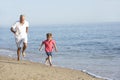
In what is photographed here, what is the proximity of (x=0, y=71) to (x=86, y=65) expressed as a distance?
6.82m

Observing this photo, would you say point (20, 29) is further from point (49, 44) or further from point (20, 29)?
point (49, 44)

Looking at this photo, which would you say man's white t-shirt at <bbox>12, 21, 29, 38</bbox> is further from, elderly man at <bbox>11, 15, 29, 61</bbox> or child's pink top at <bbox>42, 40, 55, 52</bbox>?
child's pink top at <bbox>42, 40, 55, 52</bbox>

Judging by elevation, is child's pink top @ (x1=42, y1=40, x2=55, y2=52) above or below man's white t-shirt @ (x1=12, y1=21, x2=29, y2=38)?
below

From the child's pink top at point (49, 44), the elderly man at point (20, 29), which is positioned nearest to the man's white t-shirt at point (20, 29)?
the elderly man at point (20, 29)

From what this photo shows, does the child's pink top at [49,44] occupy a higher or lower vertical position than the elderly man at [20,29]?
lower

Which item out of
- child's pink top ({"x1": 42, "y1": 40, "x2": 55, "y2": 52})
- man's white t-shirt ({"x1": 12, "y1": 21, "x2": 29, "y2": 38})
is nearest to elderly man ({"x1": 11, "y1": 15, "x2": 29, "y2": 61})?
man's white t-shirt ({"x1": 12, "y1": 21, "x2": 29, "y2": 38})

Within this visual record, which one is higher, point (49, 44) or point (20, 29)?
point (20, 29)

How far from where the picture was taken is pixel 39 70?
1248 cm

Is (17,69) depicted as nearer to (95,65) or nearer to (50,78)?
(50,78)

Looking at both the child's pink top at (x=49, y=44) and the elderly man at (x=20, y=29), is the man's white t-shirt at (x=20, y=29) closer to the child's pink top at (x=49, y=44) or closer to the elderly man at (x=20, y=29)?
the elderly man at (x=20, y=29)

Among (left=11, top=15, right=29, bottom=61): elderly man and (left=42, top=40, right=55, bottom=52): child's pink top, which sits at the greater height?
(left=11, top=15, right=29, bottom=61): elderly man

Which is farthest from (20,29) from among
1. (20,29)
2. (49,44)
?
(49,44)

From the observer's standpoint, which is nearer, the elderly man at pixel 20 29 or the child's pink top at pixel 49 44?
the elderly man at pixel 20 29

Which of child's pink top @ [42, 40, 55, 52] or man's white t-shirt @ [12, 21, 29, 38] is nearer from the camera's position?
man's white t-shirt @ [12, 21, 29, 38]
